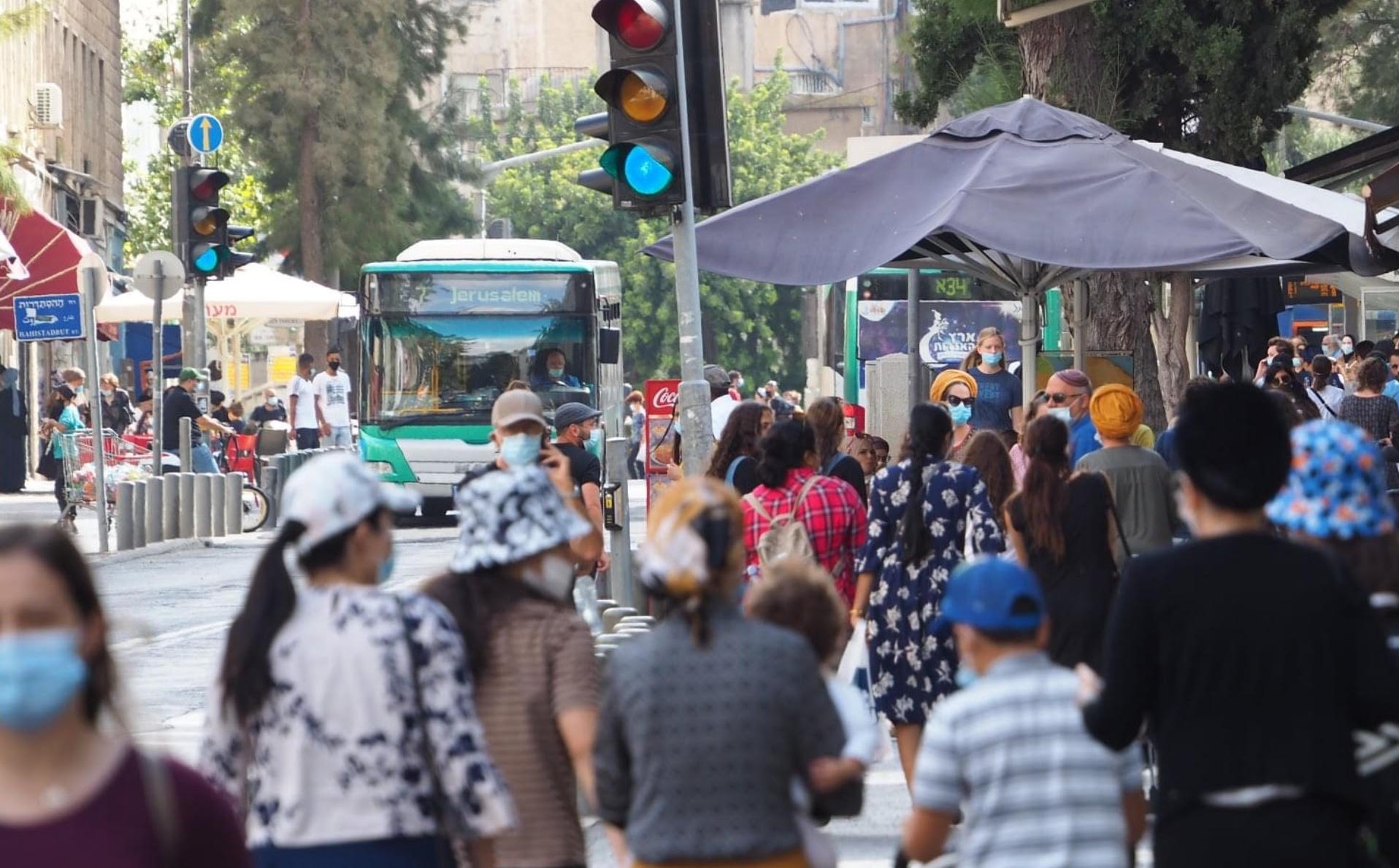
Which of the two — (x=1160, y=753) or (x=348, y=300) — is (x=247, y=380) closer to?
(x=348, y=300)

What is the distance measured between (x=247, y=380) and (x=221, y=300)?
30931 millimetres

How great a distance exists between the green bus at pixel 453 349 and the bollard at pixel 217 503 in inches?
85.3

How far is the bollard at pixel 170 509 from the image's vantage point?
25.5 m

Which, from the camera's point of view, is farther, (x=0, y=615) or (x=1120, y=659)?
(x=1120, y=659)

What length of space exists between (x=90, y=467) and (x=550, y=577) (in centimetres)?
2198

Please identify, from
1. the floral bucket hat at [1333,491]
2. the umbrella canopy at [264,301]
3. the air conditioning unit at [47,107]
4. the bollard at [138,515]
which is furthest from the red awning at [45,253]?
the floral bucket hat at [1333,491]

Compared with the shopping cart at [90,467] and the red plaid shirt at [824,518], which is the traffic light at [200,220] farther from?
the red plaid shirt at [824,518]

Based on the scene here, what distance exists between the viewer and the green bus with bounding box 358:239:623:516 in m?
28.5

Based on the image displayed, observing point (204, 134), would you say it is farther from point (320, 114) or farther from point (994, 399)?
point (320, 114)

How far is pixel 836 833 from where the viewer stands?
9312 millimetres

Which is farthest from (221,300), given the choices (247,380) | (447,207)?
(247,380)

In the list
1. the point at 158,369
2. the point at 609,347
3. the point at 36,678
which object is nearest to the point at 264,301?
the point at 609,347

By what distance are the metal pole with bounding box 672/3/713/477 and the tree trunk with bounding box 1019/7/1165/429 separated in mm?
6790

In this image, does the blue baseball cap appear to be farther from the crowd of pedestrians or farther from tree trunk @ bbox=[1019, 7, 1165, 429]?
tree trunk @ bbox=[1019, 7, 1165, 429]
